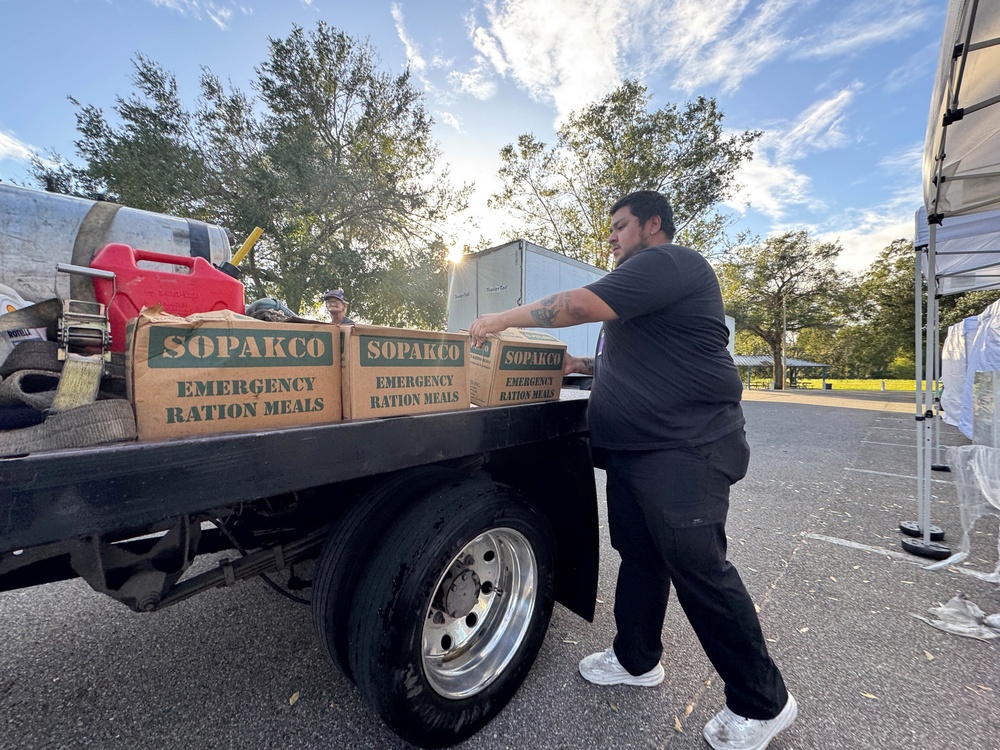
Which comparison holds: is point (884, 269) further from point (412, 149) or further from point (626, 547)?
point (626, 547)

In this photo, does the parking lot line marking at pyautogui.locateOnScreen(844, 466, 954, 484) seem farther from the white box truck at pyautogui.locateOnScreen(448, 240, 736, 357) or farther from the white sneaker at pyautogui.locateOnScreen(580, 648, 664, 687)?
the white sneaker at pyautogui.locateOnScreen(580, 648, 664, 687)

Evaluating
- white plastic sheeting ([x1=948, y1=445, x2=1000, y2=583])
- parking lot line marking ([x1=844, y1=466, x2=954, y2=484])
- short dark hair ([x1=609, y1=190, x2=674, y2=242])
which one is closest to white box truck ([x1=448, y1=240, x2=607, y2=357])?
parking lot line marking ([x1=844, y1=466, x2=954, y2=484])

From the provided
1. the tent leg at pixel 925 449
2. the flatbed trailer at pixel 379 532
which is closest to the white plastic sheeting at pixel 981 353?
the tent leg at pixel 925 449

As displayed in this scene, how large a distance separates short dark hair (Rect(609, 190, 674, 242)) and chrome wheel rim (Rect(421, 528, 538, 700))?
1.50 metres

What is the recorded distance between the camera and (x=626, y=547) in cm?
191

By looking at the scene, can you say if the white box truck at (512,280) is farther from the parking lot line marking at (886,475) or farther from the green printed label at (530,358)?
the green printed label at (530,358)

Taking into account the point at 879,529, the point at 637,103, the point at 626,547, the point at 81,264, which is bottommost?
the point at 879,529

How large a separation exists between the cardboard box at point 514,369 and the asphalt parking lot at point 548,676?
132cm

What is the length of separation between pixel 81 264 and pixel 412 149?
13823 millimetres

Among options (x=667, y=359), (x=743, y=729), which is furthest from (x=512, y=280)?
(x=743, y=729)

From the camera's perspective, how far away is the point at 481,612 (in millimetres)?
1893

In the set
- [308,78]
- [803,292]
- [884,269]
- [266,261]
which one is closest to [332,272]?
[266,261]

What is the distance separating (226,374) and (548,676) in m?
1.91

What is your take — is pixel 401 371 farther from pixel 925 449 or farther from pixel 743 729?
pixel 925 449
